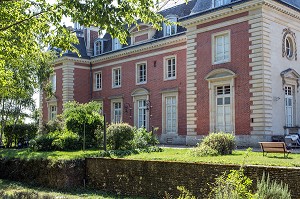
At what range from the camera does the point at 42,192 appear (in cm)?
1287

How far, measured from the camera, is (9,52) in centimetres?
1254

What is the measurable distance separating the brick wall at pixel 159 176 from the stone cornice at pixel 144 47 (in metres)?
14.1

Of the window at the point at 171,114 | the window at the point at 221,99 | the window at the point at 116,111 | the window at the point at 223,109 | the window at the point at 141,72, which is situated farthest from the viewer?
the window at the point at 116,111

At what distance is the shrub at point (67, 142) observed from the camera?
57.9ft

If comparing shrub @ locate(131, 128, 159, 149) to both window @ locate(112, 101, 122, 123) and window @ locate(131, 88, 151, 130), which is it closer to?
window @ locate(131, 88, 151, 130)

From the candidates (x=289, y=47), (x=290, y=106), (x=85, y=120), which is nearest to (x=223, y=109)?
(x=290, y=106)

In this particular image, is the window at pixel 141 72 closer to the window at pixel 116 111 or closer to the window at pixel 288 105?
the window at pixel 116 111

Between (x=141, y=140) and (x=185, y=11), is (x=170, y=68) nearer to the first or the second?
(x=185, y=11)

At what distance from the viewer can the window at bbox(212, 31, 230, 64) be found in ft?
67.8

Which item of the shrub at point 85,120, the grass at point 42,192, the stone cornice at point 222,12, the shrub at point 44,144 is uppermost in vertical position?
the stone cornice at point 222,12

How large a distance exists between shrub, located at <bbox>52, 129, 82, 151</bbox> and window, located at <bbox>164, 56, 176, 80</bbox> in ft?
34.1

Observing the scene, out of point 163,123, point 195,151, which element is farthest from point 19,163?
point 163,123

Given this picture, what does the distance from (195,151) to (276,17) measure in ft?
33.3

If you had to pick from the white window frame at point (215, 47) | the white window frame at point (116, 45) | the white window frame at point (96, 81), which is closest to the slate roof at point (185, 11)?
the white window frame at point (116, 45)
